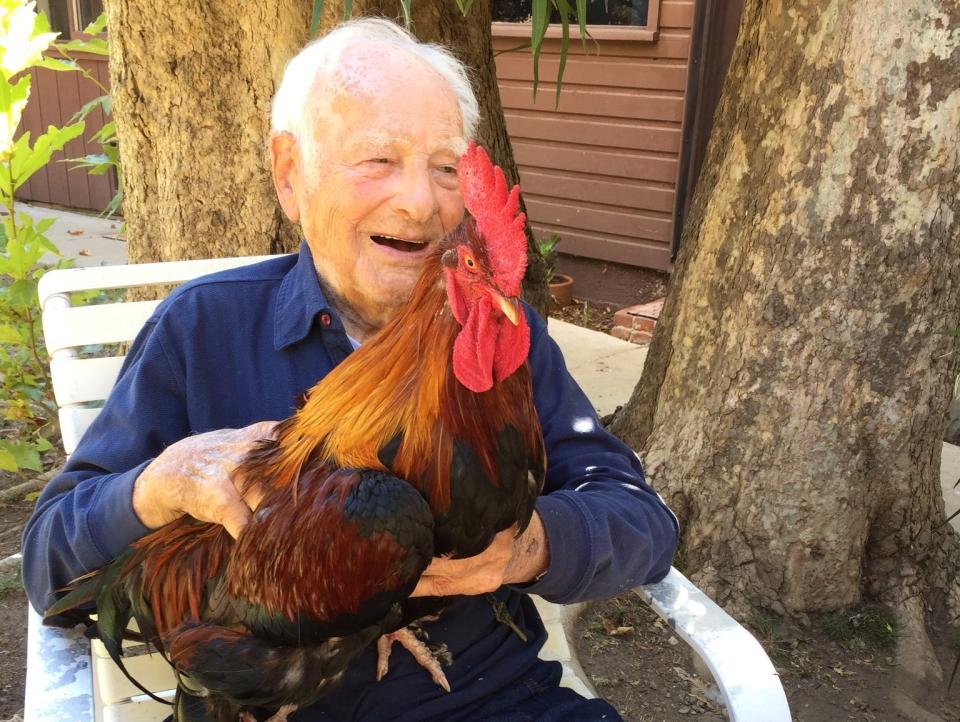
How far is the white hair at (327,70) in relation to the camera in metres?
1.89

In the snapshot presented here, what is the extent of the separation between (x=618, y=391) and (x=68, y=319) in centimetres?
352

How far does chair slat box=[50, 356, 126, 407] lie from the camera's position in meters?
2.36

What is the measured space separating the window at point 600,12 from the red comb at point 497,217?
18.1ft

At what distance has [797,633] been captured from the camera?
3.33 meters

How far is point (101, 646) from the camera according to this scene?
211cm

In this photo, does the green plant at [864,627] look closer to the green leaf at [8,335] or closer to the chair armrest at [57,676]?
the chair armrest at [57,676]

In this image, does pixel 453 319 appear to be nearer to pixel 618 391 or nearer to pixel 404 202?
pixel 404 202

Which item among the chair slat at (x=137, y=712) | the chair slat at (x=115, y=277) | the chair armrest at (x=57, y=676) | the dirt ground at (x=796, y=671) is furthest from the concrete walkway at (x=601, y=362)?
the chair armrest at (x=57, y=676)

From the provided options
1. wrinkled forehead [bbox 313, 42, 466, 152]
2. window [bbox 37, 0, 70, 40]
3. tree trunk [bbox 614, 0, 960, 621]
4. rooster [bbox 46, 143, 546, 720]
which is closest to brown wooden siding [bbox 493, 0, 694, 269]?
tree trunk [bbox 614, 0, 960, 621]

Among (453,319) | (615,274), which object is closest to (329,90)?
(453,319)

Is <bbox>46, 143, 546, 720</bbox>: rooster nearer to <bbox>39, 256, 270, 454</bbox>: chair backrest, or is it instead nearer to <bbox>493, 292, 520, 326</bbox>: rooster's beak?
<bbox>493, 292, 520, 326</bbox>: rooster's beak

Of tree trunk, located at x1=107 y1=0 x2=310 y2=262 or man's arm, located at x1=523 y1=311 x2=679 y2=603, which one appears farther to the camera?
tree trunk, located at x1=107 y1=0 x2=310 y2=262

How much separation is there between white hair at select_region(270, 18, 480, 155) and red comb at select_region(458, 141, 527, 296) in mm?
373

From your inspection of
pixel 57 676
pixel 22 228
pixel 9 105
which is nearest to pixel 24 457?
pixel 22 228
